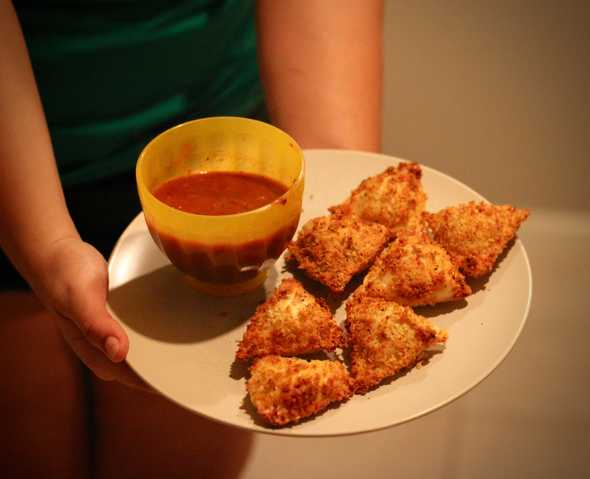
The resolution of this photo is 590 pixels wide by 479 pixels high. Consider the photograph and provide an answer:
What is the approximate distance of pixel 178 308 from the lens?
0.92m

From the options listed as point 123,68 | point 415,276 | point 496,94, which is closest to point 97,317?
point 415,276

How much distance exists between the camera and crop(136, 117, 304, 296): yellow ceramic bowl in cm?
84

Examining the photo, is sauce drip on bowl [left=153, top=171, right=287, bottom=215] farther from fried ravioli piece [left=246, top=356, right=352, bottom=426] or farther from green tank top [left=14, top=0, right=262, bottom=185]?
green tank top [left=14, top=0, right=262, bottom=185]

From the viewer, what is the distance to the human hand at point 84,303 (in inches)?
33.2

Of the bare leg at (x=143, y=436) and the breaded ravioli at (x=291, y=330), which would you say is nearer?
the breaded ravioli at (x=291, y=330)

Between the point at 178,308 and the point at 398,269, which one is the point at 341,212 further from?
the point at 178,308

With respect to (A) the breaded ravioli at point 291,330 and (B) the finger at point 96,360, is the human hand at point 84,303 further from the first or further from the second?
(A) the breaded ravioli at point 291,330

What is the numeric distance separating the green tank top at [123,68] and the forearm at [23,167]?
11cm

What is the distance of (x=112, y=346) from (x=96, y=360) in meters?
0.18

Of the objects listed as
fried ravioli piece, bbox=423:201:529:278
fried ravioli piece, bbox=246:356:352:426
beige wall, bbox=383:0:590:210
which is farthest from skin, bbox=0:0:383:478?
beige wall, bbox=383:0:590:210

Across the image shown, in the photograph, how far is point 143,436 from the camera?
4.29ft

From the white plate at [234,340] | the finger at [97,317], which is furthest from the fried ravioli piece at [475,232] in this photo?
the finger at [97,317]

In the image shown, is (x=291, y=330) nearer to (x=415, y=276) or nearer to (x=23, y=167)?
(x=415, y=276)

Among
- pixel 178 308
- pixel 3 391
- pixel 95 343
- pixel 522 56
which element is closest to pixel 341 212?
pixel 178 308
